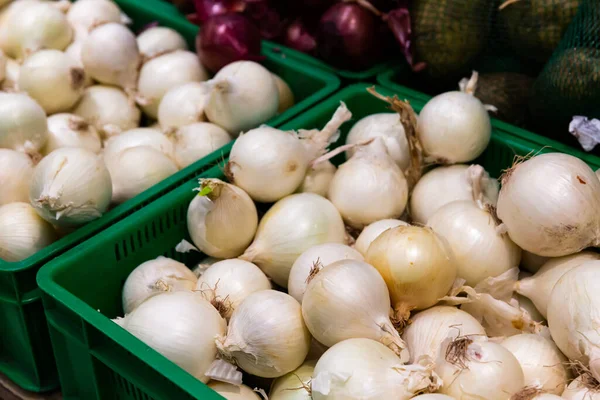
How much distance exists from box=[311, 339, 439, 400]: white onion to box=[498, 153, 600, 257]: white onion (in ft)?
1.01

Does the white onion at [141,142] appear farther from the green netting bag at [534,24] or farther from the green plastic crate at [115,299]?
the green netting bag at [534,24]

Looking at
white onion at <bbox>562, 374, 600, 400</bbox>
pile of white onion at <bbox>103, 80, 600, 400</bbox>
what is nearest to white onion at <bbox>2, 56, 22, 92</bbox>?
Result: pile of white onion at <bbox>103, 80, 600, 400</bbox>

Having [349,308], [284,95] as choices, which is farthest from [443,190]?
[284,95]

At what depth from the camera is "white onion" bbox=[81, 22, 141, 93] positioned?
1.59m

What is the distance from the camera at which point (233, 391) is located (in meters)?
0.94

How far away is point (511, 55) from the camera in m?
1.49

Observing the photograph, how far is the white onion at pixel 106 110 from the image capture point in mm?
1557

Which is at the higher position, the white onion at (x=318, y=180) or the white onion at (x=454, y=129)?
the white onion at (x=454, y=129)

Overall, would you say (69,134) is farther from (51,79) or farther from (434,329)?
(434,329)

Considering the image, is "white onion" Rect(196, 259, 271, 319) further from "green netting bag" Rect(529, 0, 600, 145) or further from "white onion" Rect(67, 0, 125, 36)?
"white onion" Rect(67, 0, 125, 36)

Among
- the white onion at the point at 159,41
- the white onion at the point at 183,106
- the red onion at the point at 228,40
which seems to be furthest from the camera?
the white onion at the point at 159,41

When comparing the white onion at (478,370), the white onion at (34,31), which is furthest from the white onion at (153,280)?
the white onion at (34,31)

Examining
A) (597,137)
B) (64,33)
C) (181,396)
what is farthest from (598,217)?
(64,33)

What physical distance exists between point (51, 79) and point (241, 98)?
45 centimetres
